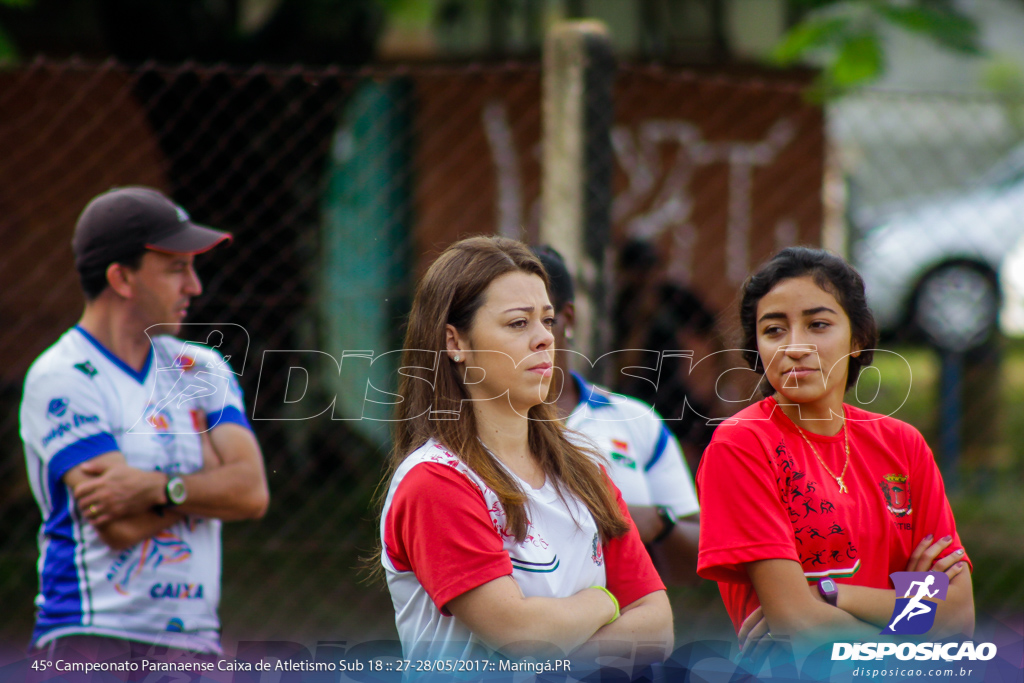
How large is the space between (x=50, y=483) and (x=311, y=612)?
2.34 metres

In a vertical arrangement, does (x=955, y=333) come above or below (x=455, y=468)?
above

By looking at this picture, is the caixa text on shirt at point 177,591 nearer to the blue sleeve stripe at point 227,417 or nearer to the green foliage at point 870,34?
the blue sleeve stripe at point 227,417

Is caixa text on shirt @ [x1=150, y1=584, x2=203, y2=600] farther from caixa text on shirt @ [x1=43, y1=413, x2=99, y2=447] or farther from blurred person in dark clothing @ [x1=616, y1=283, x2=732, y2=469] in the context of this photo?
blurred person in dark clothing @ [x1=616, y1=283, x2=732, y2=469]

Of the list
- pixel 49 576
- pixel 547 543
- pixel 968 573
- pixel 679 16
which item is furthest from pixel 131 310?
pixel 679 16

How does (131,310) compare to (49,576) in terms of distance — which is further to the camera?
(131,310)

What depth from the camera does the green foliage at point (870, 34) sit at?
388 cm

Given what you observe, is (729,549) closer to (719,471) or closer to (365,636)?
(719,471)

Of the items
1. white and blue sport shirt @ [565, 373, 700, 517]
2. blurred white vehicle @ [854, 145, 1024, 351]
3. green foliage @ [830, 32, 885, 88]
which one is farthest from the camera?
blurred white vehicle @ [854, 145, 1024, 351]

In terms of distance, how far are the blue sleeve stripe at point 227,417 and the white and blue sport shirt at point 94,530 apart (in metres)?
0.06

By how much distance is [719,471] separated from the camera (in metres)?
1.88

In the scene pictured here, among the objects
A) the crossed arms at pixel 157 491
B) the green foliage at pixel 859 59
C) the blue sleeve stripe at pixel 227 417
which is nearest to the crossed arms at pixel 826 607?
the crossed arms at pixel 157 491

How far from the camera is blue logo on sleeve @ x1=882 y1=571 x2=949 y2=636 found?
1834mm

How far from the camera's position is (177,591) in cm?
236

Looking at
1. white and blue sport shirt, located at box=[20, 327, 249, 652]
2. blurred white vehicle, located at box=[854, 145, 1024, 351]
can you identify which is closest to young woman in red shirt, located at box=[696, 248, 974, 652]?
white and blue sport shirt, located at box=[20, 327, 249, 652]
